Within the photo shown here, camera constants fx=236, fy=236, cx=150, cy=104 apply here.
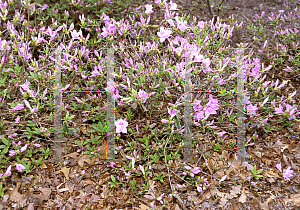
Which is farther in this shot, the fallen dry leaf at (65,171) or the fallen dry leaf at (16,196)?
the fallen dry leaf at (65,171)

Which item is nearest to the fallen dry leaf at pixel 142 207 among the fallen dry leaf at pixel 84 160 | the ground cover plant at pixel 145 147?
the ground cover plant at pixel 145 147

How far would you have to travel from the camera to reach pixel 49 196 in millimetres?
2271

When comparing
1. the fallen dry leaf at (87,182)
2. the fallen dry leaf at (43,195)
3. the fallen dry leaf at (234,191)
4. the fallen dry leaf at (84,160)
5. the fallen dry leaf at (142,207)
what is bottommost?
the fallen dry leaf at (142,207)

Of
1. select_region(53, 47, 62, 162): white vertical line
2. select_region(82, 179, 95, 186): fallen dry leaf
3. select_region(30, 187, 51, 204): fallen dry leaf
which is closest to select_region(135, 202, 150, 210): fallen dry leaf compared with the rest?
select_region(82, 179, 95, 186): fallen dry leaf

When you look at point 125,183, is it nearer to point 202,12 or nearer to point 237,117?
point 237,117

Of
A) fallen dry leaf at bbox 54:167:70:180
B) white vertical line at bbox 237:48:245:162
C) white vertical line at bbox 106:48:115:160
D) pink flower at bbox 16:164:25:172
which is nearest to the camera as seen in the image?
pink flower at bbox 16:164:25:172

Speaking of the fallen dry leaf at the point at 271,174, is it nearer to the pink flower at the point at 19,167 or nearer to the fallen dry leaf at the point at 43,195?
the fallen dry leaf at the point at 43,195

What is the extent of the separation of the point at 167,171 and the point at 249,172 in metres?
0.88

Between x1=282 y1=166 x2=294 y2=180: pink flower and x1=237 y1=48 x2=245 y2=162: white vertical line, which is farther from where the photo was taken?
x1=237 y1=48 x2=245 y2=162: white vertical line

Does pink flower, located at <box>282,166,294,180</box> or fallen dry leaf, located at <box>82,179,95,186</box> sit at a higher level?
pink flower, located at <box>282,166,294,180</box>

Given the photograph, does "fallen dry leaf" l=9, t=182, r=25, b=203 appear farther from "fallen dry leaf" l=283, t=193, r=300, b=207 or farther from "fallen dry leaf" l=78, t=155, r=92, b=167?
"fallen dry leaf" l=283, t=193, r=300, b=207

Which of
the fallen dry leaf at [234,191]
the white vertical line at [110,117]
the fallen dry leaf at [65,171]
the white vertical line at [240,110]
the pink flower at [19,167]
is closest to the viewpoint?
the pink flower at [19,167]

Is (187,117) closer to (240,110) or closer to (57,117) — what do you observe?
(240,110)

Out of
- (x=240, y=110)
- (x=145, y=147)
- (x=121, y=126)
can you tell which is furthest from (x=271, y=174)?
(x=121, y=126)
